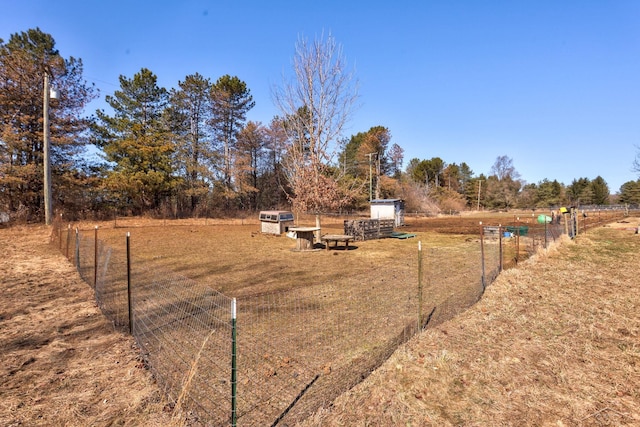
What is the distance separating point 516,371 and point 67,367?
503 centimetres

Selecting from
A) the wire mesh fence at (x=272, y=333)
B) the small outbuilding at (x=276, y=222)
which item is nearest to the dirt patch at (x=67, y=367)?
the wire mesh fence at (x=272, y=333)

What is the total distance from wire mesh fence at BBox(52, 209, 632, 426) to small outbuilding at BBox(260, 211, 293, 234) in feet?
38.7

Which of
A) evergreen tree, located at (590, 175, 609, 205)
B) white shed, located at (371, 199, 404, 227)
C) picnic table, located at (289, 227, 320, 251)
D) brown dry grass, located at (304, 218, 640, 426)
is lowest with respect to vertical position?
brown dry grass, located at (304, 218, 640, 426)

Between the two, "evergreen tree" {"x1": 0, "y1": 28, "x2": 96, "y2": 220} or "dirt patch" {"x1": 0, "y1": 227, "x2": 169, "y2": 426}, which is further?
"evergreen tree" {"x1": 0, "y1": 28, "x2": 96, "y2": 220}

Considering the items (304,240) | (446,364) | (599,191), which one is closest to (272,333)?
(446,364)

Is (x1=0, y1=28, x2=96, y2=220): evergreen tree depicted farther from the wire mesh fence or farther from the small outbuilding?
the wire mesh fence

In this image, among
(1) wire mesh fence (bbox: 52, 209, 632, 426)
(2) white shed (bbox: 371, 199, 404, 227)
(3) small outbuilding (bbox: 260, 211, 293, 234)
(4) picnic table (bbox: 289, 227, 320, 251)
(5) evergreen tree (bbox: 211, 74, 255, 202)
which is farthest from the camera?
(5) evergreen tree (bbox: 211, 74, 255, 202)

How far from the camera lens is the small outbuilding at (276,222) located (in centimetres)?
1998

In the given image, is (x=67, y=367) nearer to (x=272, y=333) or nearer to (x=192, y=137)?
(x=272, y=333)

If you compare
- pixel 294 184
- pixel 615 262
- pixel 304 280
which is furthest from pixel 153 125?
pixel 615 262

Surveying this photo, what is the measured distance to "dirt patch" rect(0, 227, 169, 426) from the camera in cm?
279

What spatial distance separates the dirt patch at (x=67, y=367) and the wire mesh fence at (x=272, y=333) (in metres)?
0.21

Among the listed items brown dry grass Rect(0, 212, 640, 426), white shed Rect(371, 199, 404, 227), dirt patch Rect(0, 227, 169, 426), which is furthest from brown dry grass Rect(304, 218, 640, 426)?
white shed Rect(371, 199, 404, 227)

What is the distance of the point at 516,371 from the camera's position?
350 cm
